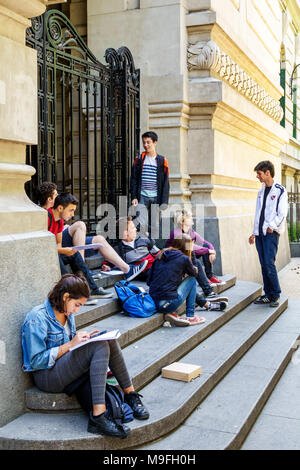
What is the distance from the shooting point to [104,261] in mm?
7004

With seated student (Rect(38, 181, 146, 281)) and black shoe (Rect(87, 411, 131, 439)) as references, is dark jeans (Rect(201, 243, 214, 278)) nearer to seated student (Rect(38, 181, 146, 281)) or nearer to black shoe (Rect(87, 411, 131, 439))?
seated student (Rect(38, 181, 146, 281))

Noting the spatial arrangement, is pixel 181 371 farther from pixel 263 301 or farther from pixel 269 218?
pixel 263 301

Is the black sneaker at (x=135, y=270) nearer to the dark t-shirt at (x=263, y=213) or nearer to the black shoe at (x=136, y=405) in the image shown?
the dark t-shirt at (x=263, y=213)

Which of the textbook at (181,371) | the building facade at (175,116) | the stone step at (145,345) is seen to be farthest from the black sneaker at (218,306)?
the building facade at (175,116)

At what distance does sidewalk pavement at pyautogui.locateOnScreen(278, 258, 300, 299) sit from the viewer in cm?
1022

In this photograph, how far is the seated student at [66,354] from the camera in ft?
11.3

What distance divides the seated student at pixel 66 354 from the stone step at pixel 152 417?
0.35ft

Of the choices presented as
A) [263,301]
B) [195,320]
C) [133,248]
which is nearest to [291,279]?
[263,301]

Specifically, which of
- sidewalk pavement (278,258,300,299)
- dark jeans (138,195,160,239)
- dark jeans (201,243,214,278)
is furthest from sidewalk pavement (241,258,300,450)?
sidewalk pavement (278,258,300,299)

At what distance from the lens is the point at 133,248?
704 cm

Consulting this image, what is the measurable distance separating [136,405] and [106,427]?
370 mm
